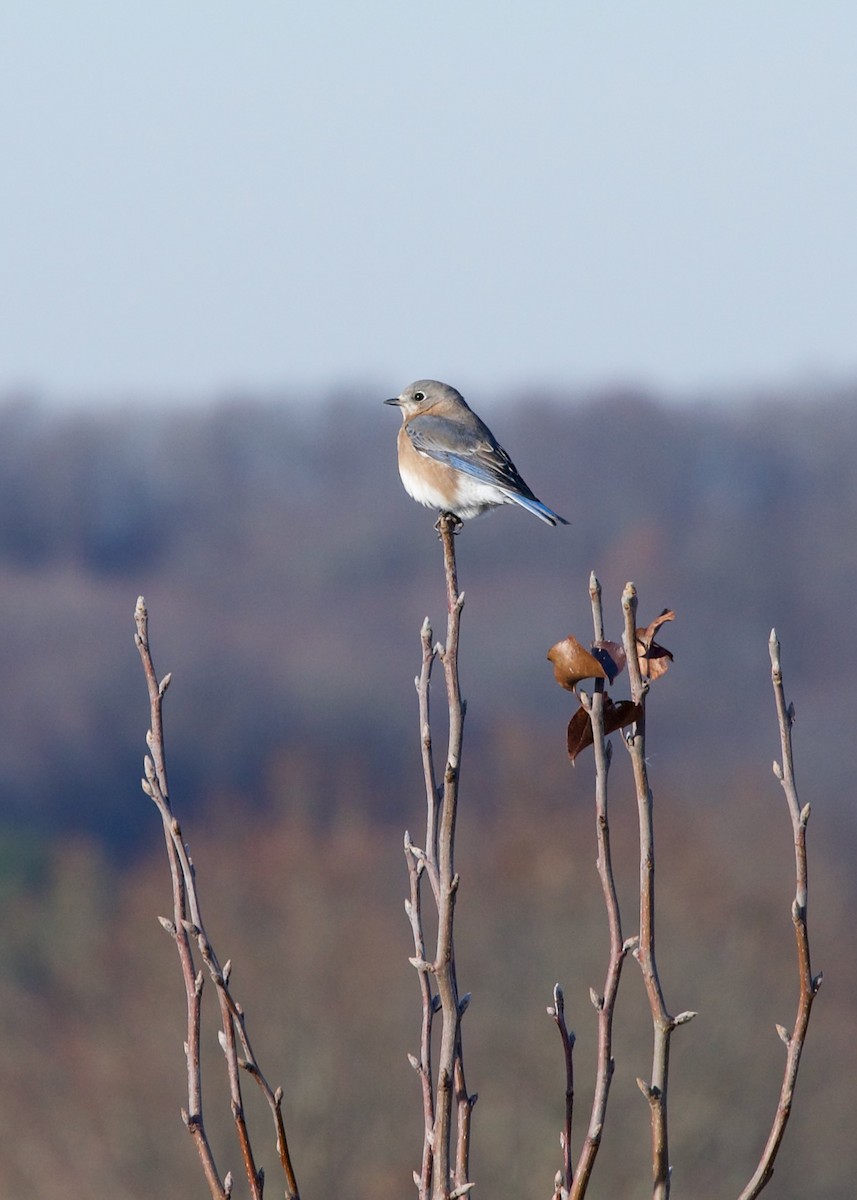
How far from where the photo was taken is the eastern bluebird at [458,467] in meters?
5.12

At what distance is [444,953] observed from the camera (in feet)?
7.00

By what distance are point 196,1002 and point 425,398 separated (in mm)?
3975

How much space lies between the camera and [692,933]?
30875mm

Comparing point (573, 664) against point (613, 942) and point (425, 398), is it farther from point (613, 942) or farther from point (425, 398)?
point (425, 398)

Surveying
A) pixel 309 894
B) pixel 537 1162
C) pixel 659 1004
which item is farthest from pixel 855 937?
pixel 659 1004

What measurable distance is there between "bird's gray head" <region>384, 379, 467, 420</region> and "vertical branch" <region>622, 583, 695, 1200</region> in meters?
3.81

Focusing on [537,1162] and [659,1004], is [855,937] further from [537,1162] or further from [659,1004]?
[659,1004]

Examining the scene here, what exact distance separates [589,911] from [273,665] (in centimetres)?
2289

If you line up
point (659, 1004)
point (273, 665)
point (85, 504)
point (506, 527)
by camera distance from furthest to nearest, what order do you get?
point (273, 665), point (85, 504), point (506, 527), point (659, 1004)

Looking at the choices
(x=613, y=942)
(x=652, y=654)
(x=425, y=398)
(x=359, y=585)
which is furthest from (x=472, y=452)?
(x=359, y=585)

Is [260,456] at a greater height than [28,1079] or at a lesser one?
greater

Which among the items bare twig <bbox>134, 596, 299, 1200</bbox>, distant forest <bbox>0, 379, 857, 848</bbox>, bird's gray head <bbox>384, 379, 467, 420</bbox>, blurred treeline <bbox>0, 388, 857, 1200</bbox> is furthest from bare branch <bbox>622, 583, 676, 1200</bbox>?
distant forest <bbox>0, 379, 857, 848</bbox>

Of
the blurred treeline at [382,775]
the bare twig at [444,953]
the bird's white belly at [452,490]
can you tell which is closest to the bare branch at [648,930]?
the bare twig at [444,953]

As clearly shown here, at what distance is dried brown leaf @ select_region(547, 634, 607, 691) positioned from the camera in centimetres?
209
